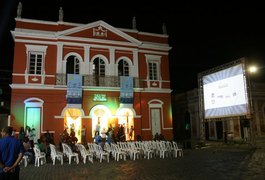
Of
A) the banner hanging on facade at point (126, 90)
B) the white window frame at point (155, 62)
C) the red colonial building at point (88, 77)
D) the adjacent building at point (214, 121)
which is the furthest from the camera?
the adjacent building at point (214, 121)

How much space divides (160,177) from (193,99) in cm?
2091

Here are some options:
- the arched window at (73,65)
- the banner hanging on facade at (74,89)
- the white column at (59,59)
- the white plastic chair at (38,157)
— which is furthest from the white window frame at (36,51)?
the white plastic chair at (38,157)

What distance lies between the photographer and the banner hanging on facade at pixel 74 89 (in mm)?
18266

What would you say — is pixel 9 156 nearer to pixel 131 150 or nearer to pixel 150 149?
pixel 131 150

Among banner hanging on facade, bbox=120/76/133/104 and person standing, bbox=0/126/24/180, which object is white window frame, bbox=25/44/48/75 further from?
person standing, bbox=0/126/24/180

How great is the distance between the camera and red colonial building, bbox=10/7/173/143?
17906 mm

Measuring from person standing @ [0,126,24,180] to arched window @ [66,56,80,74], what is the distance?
14.8 meters

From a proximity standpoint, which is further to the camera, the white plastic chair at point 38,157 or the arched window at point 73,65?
the arched window at point 73,65

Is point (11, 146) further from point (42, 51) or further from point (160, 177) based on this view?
point (42, 51)

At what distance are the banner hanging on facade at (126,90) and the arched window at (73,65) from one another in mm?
3413

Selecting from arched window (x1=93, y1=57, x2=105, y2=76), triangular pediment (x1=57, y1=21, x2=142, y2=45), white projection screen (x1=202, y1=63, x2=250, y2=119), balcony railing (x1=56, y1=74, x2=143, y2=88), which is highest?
triangular pediment (x1=57, y1=21, x2=142, y2=45)

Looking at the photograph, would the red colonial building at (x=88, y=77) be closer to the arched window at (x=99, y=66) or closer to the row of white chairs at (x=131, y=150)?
the arched window at (x=99, y=66)

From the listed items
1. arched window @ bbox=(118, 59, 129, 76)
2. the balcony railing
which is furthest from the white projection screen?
arched window @ bbox=(118, 59, 129, 76)

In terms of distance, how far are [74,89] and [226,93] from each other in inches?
399
